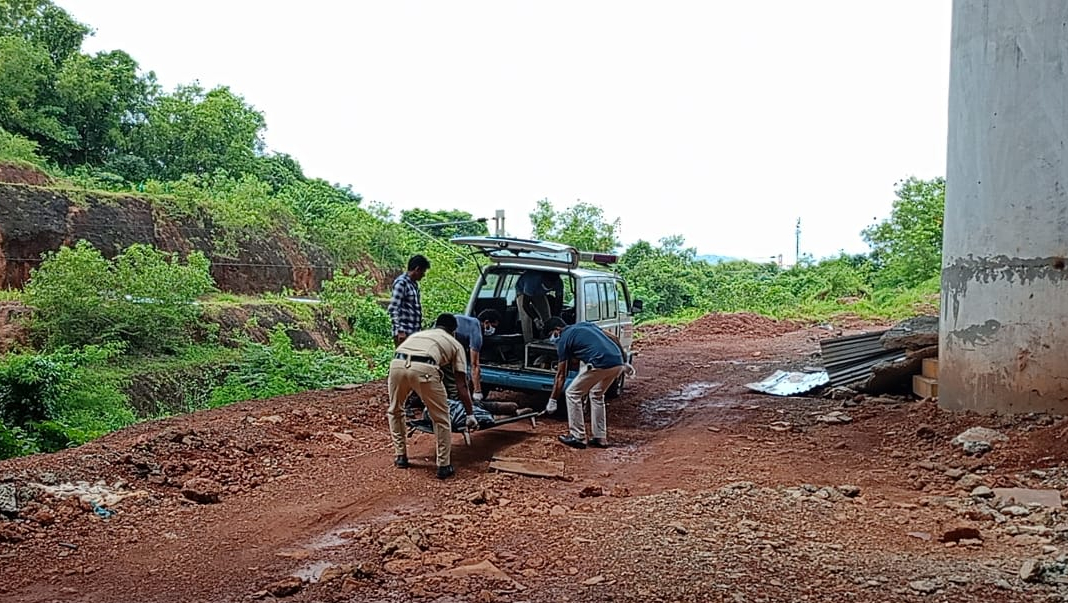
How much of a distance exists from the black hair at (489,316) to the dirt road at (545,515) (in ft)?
4.74

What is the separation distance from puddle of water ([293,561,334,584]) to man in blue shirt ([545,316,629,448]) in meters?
3.73

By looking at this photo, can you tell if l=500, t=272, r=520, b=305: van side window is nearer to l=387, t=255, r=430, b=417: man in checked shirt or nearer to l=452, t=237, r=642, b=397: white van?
l=452, t=237, r=642, b=397: white van

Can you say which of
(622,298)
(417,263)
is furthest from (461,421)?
(622,298)

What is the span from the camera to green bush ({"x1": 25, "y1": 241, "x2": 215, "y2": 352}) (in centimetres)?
1432

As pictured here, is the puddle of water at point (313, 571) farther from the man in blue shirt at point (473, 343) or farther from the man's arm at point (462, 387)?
the man in blue shirt at point (473, 343)

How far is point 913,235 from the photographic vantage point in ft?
94.2

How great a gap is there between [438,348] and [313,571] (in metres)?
2.51

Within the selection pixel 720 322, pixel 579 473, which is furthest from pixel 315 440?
pixel 720 322

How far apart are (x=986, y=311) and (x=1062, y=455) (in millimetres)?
1726

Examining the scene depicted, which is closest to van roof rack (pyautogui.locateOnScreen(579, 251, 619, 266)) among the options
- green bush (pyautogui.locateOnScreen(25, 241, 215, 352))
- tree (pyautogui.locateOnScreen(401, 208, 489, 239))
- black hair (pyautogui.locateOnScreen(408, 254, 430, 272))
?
black hair (pyautogui.locateOnScreen(408, 254, 430, 272))

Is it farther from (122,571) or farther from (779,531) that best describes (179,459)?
Answer: (779,531)

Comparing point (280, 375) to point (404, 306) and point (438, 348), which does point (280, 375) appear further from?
point (438, 348)

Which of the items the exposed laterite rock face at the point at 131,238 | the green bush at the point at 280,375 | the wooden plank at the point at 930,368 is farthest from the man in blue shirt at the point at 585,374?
the exposed laterite rock face at the point at 131,238

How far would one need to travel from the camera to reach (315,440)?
26.1 ft
